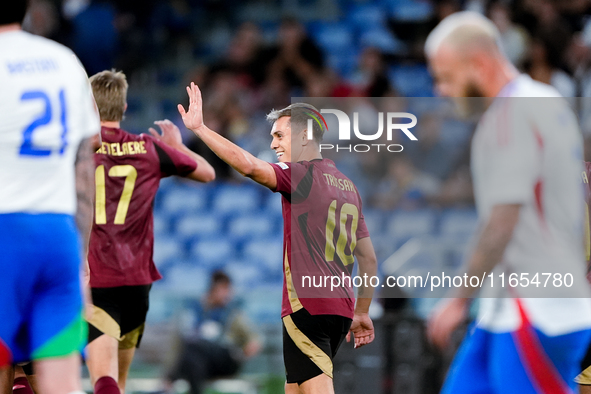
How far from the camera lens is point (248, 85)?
42.1ft

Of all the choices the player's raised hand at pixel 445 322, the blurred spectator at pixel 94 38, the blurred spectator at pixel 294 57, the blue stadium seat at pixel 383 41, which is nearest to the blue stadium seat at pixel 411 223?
the blurred spectator at pixel 294 57

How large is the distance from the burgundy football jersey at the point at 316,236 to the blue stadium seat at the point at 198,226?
652 centimetres

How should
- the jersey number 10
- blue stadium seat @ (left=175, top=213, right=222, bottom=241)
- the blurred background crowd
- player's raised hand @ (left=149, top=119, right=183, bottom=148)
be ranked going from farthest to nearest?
blue stadium seat @ (left=175, top=213, right=222, bottom=241) < the blurred background crowd < player's raised hand @ (left=149, top=119, right=183, bottom=148) < the jersey number 10

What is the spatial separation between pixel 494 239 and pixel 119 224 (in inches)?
126

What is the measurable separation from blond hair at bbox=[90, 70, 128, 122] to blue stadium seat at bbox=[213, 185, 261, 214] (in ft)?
19.7

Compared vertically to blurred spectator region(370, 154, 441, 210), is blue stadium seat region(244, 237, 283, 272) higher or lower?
lower

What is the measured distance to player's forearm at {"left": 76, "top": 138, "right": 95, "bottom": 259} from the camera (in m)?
3.46

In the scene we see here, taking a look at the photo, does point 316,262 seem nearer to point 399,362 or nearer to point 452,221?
point 399,362

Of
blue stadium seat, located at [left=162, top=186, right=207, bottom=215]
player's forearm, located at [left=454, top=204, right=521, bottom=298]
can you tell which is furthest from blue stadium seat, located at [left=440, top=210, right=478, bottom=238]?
player's forearm, located at [left=454, top=204, right=521, bottom=298]

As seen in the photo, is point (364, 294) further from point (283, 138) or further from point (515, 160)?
point (515, 160)

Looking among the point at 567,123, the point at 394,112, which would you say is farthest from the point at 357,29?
the point at 567,123

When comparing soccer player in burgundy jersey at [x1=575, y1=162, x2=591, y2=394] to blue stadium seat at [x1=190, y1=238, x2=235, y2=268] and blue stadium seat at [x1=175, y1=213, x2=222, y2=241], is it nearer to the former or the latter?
blue stadium seat at [x1=190, y1=238, x2=235, y2=268]

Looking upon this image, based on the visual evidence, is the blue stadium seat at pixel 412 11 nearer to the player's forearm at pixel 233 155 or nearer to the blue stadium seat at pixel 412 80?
the blue stadium seat at pixel 412 80

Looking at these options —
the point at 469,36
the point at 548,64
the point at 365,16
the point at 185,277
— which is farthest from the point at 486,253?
the point at 365,16
